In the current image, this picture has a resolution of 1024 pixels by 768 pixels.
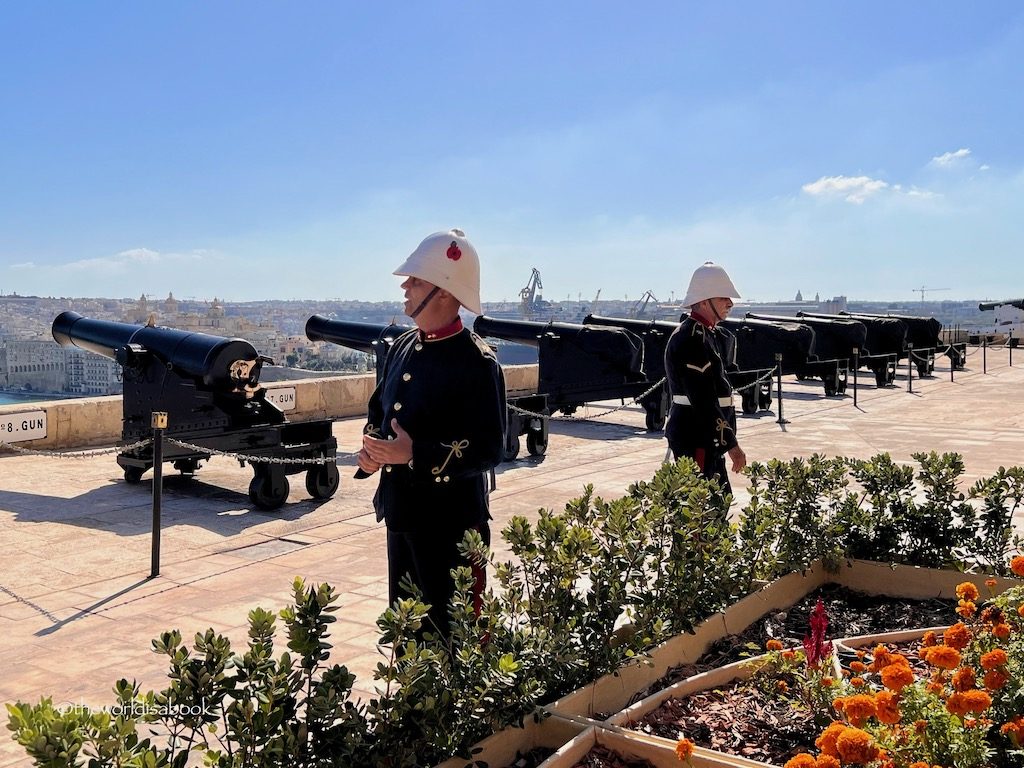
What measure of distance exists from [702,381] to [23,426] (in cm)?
717

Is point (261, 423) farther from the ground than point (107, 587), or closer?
farther from the ground

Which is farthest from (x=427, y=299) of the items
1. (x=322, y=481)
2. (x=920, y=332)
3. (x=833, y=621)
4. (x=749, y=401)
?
(x=920, y=332)

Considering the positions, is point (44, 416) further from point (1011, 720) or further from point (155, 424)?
point (1011, 720)

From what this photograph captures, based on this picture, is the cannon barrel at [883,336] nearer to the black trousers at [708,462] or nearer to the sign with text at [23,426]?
the sign with text at [23,426]

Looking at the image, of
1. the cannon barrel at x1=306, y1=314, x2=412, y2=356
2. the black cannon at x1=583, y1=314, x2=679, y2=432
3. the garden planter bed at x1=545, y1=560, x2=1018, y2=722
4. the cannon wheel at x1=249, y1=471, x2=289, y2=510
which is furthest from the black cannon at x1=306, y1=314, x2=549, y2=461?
the garden planter bed at x1=545, y1=560, x2=1018, y2=722

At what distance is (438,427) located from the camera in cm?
317

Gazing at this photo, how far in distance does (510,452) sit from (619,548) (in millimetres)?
6811

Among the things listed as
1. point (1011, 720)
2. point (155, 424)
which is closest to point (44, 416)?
point (155, 424)

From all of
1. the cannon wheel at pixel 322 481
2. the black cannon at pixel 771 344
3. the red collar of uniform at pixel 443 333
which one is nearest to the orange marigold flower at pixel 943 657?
the red collar of uniform at pixel 443 333

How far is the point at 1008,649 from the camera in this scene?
298 centimetres

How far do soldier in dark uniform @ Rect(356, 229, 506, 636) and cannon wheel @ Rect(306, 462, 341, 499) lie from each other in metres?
5.14

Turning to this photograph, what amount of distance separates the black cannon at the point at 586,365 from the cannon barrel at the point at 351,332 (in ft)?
7.42

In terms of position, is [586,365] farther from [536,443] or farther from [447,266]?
[447,266]

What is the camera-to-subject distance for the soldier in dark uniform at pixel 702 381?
5227 millimetres
